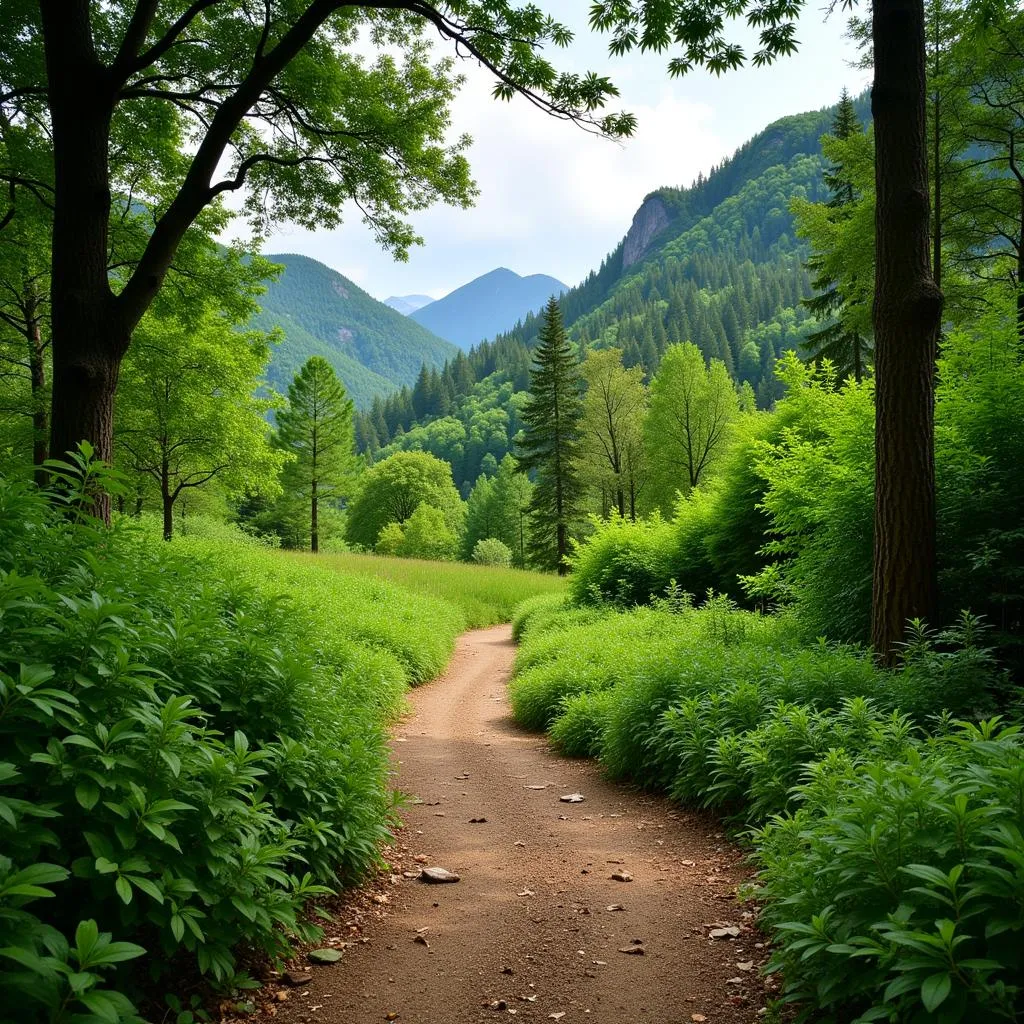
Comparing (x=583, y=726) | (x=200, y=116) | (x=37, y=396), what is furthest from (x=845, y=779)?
(x=37, y=396)

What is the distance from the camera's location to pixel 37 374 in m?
14.6

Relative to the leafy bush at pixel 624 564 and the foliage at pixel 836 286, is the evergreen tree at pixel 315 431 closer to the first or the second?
the leafy bush at pixel 624 564

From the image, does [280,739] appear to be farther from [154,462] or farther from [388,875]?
[154,462]

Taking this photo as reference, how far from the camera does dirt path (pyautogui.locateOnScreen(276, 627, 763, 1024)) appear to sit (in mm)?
3080

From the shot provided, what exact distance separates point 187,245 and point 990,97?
14.7 metres

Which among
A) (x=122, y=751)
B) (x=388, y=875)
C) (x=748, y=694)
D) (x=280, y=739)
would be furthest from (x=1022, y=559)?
(x=122, y=751)

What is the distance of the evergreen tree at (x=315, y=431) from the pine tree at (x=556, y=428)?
1029 cm

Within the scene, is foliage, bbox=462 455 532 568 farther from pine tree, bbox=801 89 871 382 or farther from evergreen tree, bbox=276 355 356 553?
pine tree, bbox=801 89 871 382

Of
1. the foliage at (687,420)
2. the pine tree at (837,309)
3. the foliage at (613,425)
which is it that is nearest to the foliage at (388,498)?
the foliage at (613,425)

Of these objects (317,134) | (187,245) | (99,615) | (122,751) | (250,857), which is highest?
(317,134)

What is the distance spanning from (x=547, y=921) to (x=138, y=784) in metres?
2.46

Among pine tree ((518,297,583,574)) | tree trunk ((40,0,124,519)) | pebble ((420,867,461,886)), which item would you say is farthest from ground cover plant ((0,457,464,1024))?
pine tree ((518,297,583,574))

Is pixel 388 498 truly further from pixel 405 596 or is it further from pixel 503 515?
pixel 405 596

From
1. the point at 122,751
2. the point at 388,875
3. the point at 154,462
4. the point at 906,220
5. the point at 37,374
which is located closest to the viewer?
the point at 122,751
